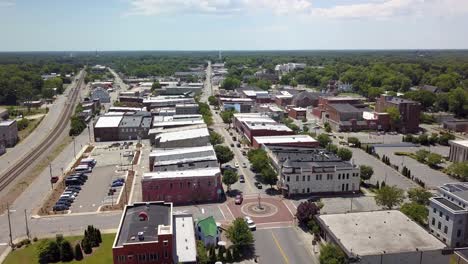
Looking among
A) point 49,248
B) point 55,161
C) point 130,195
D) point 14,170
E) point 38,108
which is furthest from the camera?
point 38,108

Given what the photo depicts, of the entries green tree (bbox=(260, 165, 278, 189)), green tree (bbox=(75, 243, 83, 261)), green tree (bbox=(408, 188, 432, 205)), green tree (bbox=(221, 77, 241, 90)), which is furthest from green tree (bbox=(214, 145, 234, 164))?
green tree (bbox=(221, 77, 241, 90))

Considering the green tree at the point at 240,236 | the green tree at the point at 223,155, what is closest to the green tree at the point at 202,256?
the green tree at the point at 240,236

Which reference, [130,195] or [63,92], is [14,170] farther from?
[63,92]

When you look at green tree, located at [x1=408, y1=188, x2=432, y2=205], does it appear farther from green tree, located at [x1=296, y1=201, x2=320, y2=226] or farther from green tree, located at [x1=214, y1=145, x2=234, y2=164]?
green tree, located at [x1=214, y1=145, x2=234, y2=164]

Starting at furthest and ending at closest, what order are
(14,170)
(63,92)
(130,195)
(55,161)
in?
(63,92) < (55,161) < (14,170) < (130,195)

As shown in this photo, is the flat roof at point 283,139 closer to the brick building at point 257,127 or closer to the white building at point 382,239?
the brick building at point 257,127

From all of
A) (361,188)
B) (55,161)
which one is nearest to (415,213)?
(361,188)

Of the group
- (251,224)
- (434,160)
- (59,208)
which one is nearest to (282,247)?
(251,224)
